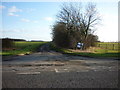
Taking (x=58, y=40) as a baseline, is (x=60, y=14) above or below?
above

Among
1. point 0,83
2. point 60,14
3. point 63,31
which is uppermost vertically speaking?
point 60,14

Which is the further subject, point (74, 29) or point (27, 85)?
Result: point (74, 29)

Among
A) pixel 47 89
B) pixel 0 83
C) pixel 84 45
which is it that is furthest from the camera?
pixel 84 45

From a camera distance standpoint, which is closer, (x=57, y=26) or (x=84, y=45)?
(x=84, y=45)

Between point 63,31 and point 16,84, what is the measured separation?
33.9 meters

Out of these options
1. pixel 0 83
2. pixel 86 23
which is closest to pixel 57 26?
pixel 86 23

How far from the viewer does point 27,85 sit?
623 centimetres

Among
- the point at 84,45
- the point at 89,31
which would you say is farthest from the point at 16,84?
the point at 89,31

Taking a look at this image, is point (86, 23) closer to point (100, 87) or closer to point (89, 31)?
point (89, 31)

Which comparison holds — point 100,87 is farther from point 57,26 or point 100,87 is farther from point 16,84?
point 57,26

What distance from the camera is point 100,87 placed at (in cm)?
601

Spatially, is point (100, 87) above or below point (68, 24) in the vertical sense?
below

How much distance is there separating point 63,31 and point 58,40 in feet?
9.51

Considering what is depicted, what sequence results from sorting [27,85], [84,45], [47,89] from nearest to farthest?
[47,89]
[27,85]
[84,45]
